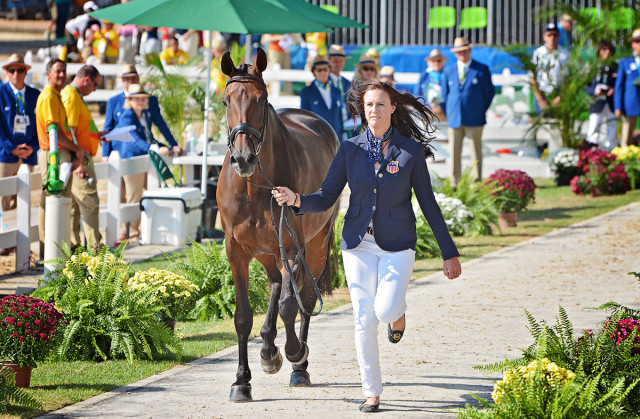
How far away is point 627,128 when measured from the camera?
19.5m

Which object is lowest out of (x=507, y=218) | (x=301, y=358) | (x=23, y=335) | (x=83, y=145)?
(x=507, y=218)

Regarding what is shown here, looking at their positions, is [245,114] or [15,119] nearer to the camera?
[245,114]

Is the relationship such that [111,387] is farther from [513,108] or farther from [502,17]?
[502,17]

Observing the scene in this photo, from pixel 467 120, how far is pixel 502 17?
7950 mm

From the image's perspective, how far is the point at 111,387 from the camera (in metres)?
7.18

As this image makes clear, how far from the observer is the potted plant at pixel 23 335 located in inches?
274

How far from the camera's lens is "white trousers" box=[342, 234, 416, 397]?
6.36m

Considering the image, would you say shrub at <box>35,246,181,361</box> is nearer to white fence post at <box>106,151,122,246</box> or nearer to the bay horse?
the bay horse

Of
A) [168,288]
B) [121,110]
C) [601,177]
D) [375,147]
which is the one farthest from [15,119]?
[601,177]

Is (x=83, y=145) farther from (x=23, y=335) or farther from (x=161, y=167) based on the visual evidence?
(x=23, y=335)

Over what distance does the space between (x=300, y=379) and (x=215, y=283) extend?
2867 millimetres

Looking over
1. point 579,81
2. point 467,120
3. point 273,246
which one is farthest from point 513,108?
point 273,246

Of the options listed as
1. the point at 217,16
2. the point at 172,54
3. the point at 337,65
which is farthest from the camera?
the point at 172,54

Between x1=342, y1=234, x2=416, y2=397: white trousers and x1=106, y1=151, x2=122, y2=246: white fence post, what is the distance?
7.62 meters
